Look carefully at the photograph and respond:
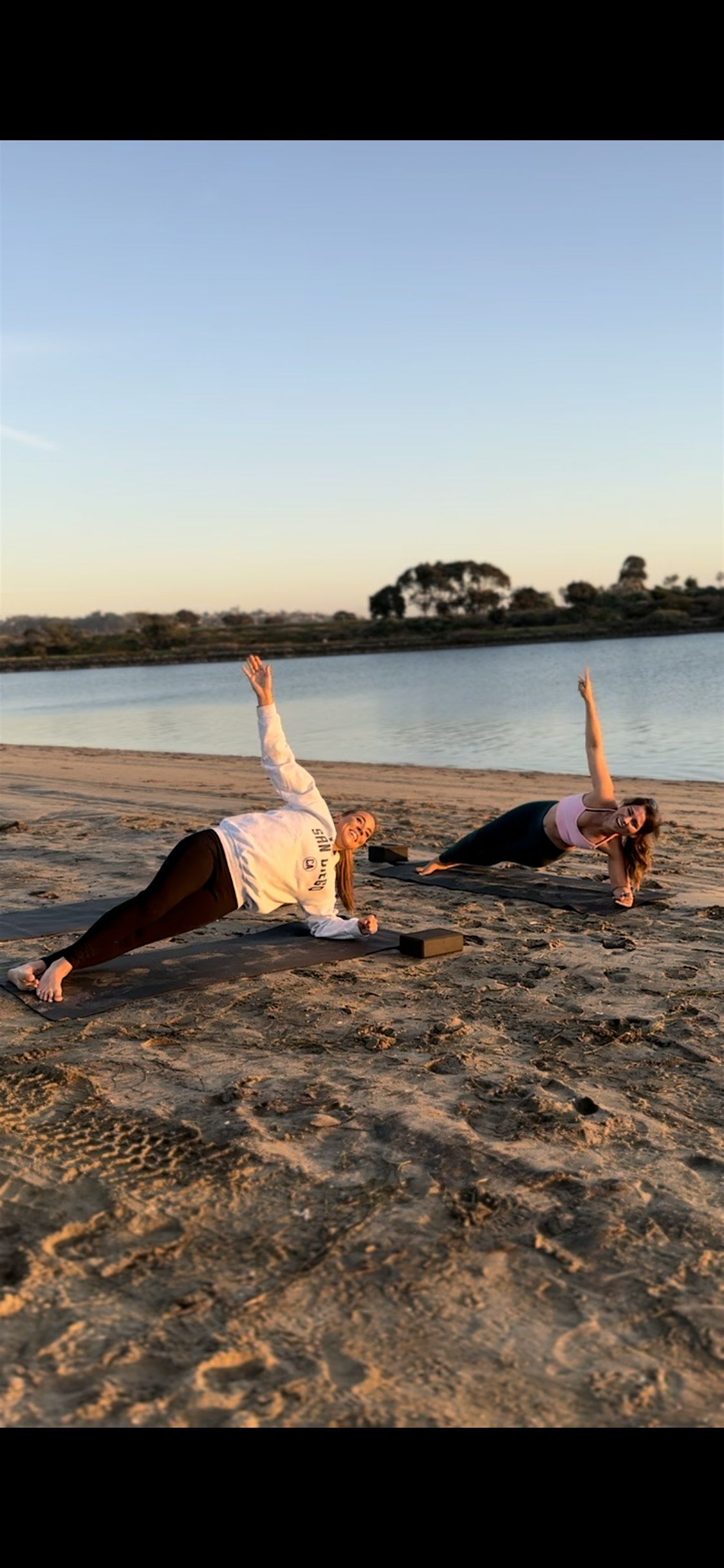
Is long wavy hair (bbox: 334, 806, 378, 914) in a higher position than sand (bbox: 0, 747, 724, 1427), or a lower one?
higher

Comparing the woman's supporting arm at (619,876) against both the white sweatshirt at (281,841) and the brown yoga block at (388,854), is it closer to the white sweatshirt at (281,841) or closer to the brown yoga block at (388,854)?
the brown yoga block at (388,854)

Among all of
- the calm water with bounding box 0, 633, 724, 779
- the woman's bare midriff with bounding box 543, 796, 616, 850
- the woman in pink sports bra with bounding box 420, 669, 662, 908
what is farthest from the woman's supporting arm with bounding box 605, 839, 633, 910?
the calm water with bounding box 0, 633, 724, 779

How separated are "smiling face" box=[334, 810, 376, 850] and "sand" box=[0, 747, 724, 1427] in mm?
682

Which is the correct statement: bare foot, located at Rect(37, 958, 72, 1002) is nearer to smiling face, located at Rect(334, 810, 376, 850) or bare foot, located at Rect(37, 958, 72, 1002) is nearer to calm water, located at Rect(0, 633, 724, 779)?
smiling face, located at Rect(334, 810, 376, 850)

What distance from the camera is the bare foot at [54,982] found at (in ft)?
15.3

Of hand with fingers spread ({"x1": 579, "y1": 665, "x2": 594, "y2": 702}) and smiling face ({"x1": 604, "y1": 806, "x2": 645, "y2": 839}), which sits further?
hand with fingers spread ({"x1": 579, "y1": 665, "x2": 594, "y2": 702})

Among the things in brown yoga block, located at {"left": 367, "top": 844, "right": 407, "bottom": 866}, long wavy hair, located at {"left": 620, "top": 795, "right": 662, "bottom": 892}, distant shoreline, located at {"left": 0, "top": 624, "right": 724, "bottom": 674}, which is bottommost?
brown yoga block, located at {"left": 367, "top": 844, "right": 407, "bottom": 866}

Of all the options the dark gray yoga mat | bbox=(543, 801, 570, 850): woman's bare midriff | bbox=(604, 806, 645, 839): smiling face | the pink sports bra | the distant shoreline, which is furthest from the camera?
Result: the distant shoreline

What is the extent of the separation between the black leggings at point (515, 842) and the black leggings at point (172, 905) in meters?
3.05

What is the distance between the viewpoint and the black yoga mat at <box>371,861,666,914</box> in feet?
21.8

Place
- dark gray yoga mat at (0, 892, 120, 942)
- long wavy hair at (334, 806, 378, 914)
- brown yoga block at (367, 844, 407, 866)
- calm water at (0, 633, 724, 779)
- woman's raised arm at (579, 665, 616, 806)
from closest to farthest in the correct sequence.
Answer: long wavy hair at (334, 806, 378, 914), dark gray yoga mat at (0, 892, 120, 942), woman's raised arm at (579, 665, 616, 806), brown yoga block at (367, 844, 407, 866), calm water at (0, 633, 724, 779)
